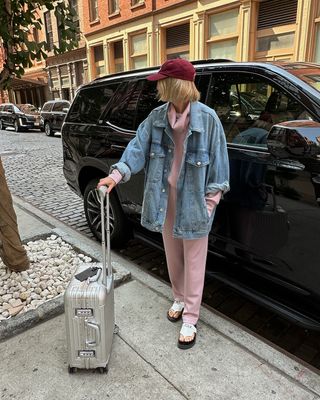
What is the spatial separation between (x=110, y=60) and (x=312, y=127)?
21.3 meters

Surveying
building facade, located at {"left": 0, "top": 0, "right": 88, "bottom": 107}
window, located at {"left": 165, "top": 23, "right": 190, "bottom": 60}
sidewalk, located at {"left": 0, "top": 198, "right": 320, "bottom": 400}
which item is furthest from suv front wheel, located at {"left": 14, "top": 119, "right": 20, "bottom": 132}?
sidewalk, located at {"left": 0, "top": 198, "right": 320, "bottom": 400}

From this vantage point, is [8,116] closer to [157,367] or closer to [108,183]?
[108,183]

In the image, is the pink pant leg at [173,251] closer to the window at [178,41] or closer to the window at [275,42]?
the window at [275,42]

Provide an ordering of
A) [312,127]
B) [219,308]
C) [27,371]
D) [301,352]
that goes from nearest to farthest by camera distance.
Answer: [312,127]
[27,371]
[301,352]
[219,308]

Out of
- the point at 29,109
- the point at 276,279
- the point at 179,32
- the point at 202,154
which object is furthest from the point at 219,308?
the point at 29,109

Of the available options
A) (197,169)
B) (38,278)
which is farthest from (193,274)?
(38,278)

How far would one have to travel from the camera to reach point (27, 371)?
219cm

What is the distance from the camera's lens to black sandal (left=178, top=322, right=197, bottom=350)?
2.38m

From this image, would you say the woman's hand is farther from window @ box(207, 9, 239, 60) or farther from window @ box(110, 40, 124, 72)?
window @ box(110, 40, 124, 72)

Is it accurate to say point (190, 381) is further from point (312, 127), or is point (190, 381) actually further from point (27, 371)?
point (312, 127)

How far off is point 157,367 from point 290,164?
1446 millimetres

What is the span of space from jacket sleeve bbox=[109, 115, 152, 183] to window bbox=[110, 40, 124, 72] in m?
20.3

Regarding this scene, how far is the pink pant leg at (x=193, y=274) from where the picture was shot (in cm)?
238

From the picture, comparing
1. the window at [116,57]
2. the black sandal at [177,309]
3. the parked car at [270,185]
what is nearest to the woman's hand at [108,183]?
the parked car at [270,185]
